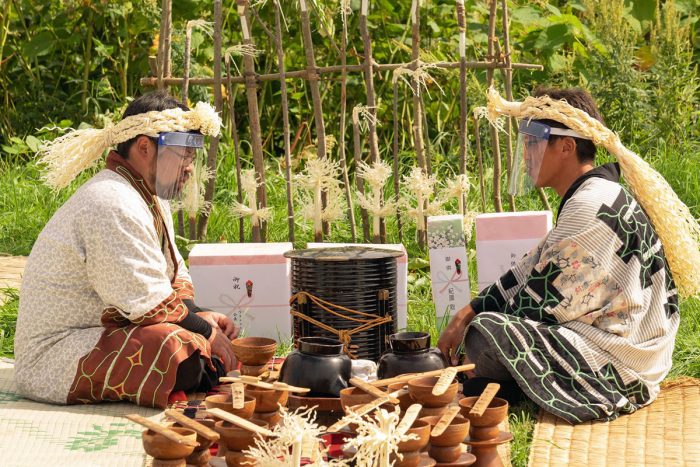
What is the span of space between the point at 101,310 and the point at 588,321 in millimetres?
1789

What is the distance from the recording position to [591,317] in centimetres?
388

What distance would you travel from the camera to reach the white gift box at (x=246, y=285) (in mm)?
4867

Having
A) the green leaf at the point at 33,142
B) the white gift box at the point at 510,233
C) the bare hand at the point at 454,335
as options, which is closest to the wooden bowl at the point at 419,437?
the bare hand at the point at 454,335

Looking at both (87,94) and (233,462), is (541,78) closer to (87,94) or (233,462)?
(87,94)

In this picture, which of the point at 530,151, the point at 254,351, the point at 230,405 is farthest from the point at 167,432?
the point at 530,151

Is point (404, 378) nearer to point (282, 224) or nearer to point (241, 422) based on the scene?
point (241, 422)

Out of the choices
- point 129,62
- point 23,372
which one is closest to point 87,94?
point 129,62

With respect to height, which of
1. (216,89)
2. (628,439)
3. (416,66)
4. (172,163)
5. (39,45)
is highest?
(39,45)

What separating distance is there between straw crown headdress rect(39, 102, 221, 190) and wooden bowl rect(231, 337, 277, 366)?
91cm

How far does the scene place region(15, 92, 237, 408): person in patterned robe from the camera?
397 cm

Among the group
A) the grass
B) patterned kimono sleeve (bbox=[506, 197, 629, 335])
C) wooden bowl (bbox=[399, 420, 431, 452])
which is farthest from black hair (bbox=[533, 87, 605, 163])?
wooden bowl (bbox=[399, 420, 431, 452])

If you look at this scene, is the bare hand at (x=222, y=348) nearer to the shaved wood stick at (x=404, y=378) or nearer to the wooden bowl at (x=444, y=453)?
the shaved wood stick at (x=404, y=378)

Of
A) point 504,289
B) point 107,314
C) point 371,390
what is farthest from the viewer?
point 504,289

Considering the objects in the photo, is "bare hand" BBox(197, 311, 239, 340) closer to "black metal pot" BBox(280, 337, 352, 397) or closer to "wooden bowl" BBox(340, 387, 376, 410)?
"black metal pot" BBox(280, 337, 352, 397)
